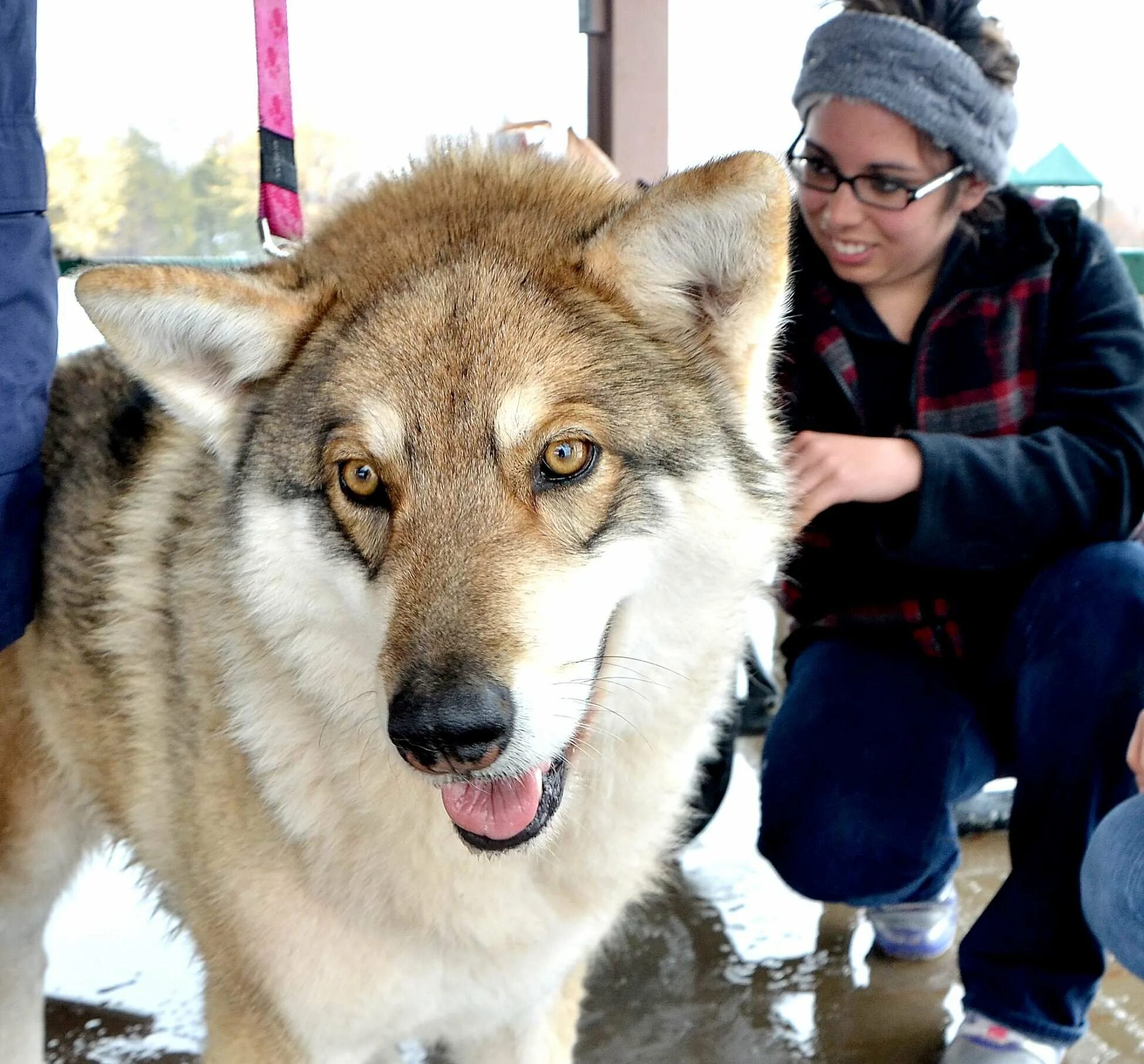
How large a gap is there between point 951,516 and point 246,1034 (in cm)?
143

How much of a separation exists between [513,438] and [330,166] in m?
3.02

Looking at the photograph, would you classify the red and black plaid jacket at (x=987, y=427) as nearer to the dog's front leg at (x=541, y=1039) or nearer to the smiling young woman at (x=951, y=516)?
the smiling young woman at (x=951, y=516)

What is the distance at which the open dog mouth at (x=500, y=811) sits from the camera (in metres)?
1.27

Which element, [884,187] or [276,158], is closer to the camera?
[276,158]

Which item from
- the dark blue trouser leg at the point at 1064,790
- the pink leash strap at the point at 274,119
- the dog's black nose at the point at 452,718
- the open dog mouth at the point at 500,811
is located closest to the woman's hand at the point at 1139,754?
the dark blue trouser leg at the point at 1064,790

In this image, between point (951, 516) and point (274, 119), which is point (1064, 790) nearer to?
point (951, 516)

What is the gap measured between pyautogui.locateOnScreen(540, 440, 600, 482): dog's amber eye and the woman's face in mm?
1056

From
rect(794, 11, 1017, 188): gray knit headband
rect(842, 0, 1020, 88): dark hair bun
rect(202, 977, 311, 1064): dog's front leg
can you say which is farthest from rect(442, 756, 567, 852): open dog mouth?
rect(842, 0, 1020, 88): dark hair bun

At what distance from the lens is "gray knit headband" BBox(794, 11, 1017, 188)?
6.51 ft

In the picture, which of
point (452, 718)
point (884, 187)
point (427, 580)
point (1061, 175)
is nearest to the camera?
point (452, 718)

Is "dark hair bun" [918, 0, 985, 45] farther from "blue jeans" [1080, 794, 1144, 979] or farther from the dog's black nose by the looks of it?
the dog's black nose

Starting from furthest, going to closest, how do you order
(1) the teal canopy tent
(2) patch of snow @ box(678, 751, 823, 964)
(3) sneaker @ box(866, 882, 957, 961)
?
(1) the teal canopy tent, (2) patch of snow @ box(678, 751, 823, 964), (3) sneaker @ box(866, 882, 957, 961)

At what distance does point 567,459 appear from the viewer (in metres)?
1.27

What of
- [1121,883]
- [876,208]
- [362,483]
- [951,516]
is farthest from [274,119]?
[1121,883]
